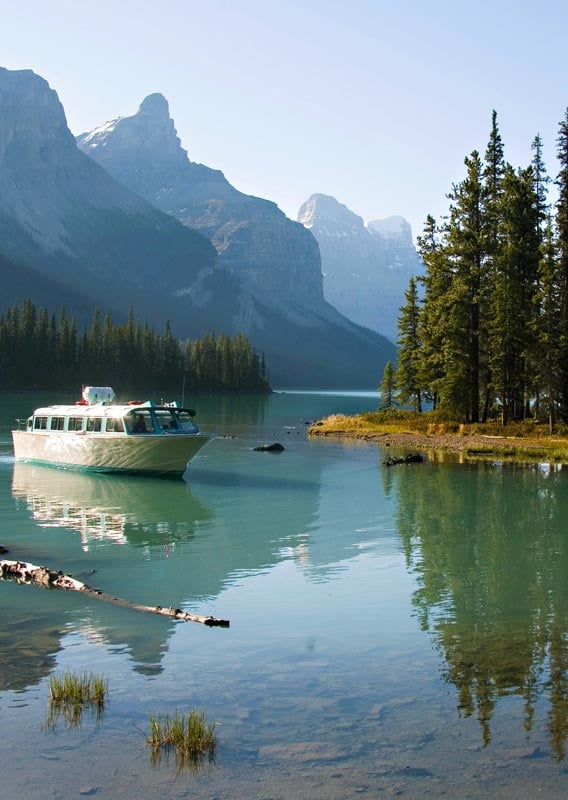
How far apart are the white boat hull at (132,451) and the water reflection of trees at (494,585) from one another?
11749 mm

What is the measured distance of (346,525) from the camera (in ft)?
96.2

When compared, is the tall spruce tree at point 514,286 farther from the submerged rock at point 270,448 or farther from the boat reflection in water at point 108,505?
the boat reflection in water at point 108,505

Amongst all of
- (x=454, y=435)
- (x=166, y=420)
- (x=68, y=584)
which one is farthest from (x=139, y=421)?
(x=454, y=435)

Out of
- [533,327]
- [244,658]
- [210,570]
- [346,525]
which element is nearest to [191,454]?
[346,525]

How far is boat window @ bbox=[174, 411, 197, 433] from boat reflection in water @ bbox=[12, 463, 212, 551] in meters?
3.17

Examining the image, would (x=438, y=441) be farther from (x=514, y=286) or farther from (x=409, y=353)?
(x=409, y=353)

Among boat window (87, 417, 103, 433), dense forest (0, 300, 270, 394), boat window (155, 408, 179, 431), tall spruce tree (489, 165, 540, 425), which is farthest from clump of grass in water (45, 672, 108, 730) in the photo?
dense forest (0, 300, 270, 394)

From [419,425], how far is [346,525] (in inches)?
1578

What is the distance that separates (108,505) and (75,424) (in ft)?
43.7

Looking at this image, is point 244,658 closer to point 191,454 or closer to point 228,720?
point 228,720

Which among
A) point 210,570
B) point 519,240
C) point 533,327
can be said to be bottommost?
point 210,570

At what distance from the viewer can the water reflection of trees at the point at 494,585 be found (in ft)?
40.9

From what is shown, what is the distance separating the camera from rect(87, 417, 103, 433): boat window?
4431 cm

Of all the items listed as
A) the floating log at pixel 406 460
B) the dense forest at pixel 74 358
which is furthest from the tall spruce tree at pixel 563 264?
the dense forest at pixel 74 358
